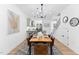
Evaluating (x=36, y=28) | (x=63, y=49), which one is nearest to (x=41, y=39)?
(x=36, y=28)

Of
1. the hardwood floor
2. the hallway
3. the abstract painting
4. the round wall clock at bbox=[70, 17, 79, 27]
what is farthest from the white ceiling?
the hardwood floor

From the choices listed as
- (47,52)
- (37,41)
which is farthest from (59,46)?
(37,41)

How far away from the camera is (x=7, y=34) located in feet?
9.61

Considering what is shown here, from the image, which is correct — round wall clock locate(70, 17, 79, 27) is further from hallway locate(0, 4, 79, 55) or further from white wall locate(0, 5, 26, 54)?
white wall locate(0, 5, 26, 54)

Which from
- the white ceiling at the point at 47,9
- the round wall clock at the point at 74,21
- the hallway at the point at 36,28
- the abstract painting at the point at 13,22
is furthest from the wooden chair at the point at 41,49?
the round wall clock at the point at 74,21

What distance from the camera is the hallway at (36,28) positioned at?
8.70ft

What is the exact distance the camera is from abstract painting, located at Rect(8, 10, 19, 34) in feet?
9.03

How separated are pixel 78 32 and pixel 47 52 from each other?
2.93 feet

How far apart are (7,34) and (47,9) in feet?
3.69

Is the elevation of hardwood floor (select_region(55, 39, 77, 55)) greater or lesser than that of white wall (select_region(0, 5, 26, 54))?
lesser

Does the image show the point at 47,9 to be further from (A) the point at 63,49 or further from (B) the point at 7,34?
(B) the point at 7,34
